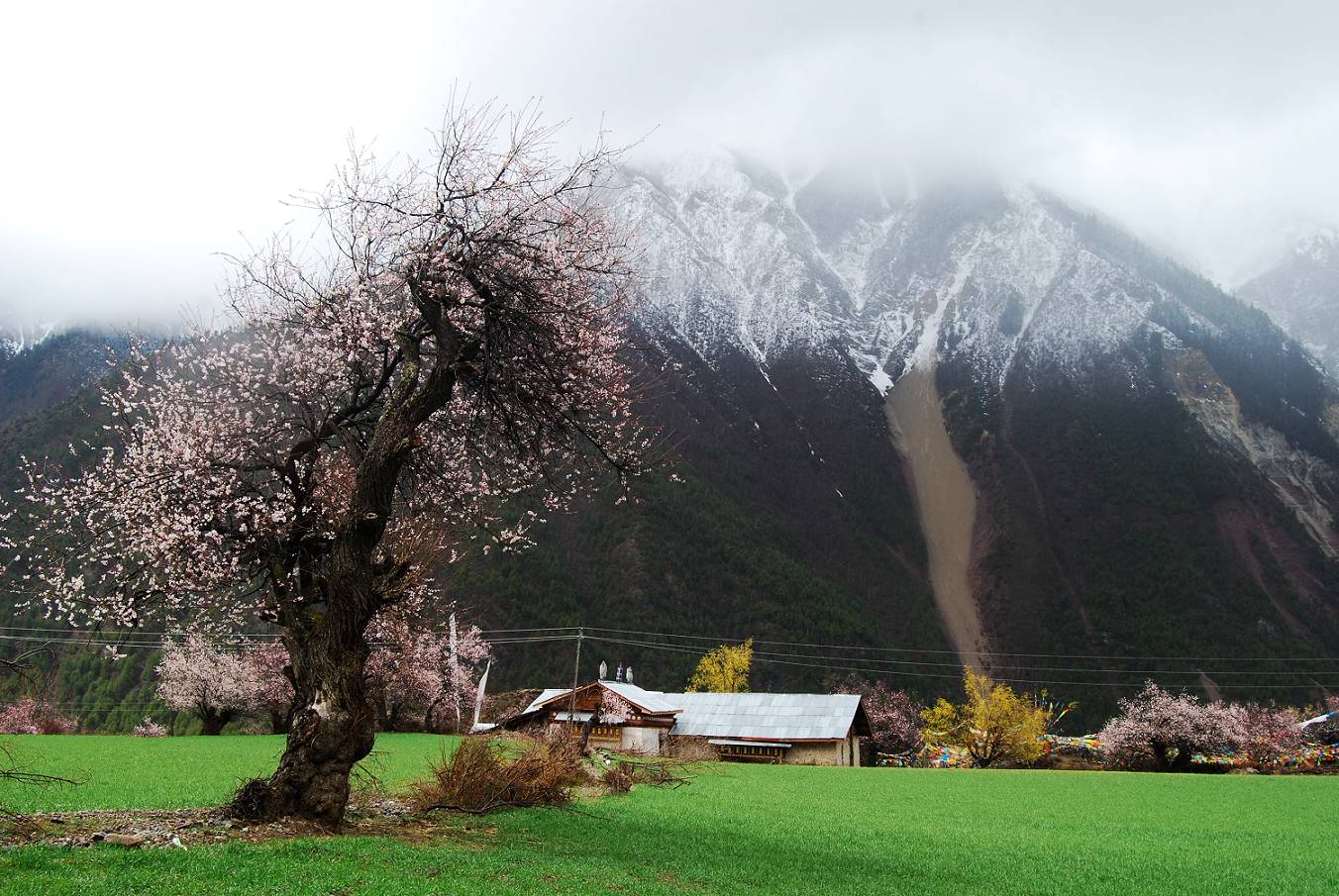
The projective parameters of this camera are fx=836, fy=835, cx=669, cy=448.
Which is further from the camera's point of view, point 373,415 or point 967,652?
point 967,652

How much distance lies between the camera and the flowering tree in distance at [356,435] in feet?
36.4

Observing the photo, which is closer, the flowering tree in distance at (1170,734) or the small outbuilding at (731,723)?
the flowering tree in distance at (1170,734)

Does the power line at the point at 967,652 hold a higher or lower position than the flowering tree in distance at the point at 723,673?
higher

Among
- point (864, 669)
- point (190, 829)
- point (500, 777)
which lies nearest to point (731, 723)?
point (500, 777)

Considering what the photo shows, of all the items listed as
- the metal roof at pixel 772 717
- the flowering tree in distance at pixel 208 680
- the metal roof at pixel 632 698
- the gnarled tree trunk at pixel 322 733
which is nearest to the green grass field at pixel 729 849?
the gnarled tree trunk at pixel 322 733

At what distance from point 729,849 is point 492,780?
4.16 metres

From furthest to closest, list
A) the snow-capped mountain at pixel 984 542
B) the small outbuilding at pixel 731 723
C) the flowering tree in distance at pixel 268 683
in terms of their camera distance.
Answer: the snow-capped mountain at pixel 984 542, the small outbuilding at pixel 731 723, the flowering tree in distance at pixel 268 683

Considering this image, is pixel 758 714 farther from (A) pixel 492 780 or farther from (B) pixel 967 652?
(B) pixel 967 652

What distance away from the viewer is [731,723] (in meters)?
65.0

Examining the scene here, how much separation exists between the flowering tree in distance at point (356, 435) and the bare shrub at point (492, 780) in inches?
121

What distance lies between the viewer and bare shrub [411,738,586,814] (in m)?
13.3

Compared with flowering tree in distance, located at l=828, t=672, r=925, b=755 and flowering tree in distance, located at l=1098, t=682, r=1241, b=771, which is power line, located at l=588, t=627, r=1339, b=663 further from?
flowering tree in distance, located at l=1098, t=682, r=1241, b=771

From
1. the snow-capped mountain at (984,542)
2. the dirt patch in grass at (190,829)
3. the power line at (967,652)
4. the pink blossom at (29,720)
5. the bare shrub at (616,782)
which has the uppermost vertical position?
the snow-capped mountain at (984,542)

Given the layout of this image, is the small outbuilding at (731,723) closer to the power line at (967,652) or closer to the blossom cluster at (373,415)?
the blossom cluster at (373,415)
